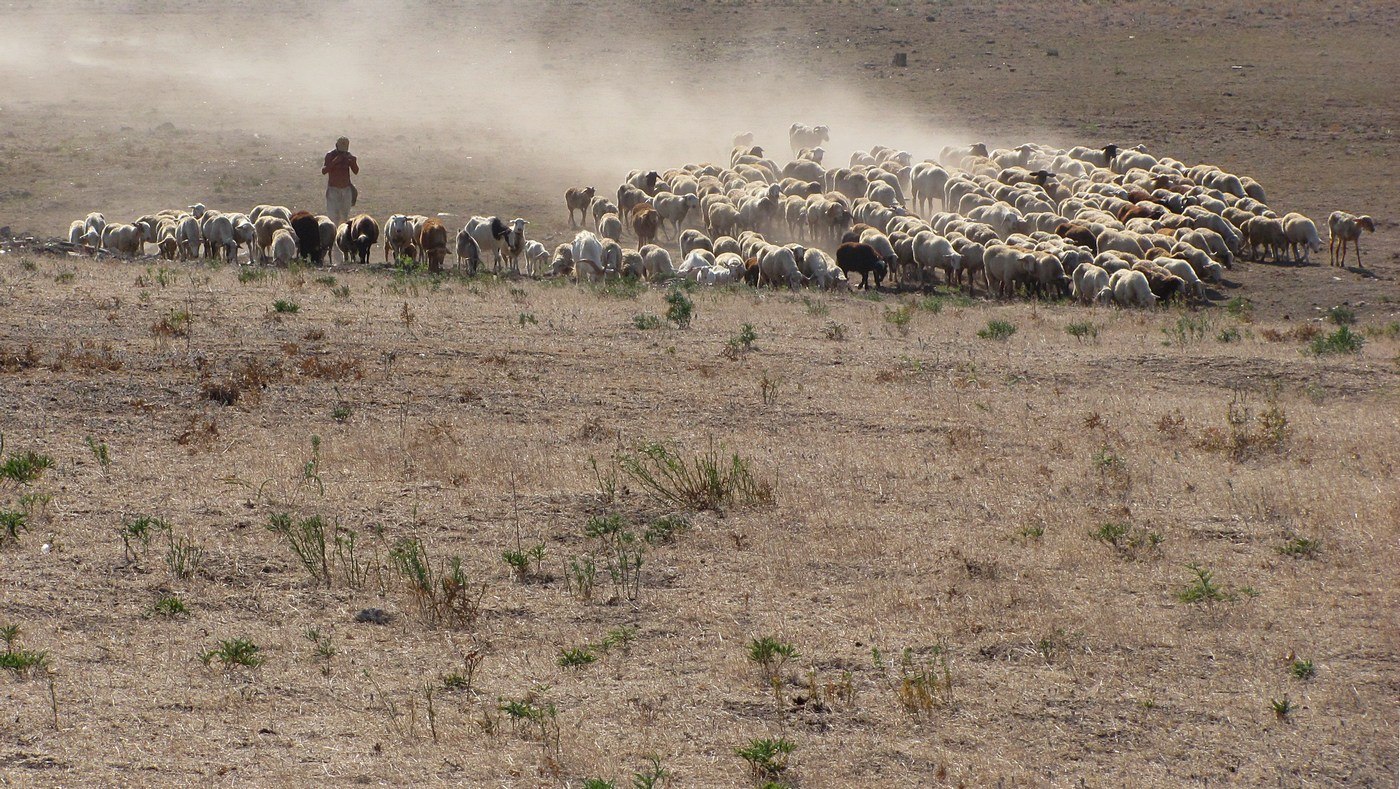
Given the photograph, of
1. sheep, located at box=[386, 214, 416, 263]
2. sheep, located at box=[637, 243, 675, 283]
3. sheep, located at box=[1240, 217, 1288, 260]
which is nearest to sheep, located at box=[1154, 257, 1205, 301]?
sheep, located at box=[1240, 217, 1288, 260]

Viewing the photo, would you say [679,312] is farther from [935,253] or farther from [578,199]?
[578,199]

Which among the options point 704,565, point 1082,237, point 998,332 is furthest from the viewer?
point 1082,237

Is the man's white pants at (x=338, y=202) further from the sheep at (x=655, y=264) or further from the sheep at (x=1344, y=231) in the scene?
the sheep at (x=1344, y=231)

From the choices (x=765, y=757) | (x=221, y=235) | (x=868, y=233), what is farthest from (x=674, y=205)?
(x=765, y=757)

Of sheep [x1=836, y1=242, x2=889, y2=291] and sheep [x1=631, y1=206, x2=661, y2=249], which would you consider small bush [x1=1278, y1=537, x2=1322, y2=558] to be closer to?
sheep [x1=836, y1=242, x2=889, y2=291]

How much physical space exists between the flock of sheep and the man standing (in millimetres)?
1117

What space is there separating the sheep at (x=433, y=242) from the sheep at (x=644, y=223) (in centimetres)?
461

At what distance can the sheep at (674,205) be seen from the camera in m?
25.8

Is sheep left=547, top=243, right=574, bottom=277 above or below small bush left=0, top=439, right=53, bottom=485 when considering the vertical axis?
above

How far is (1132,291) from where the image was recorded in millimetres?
19484

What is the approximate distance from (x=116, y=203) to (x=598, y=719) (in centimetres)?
2302

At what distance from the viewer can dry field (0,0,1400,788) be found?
5.82 metres

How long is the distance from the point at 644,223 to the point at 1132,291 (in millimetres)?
9041

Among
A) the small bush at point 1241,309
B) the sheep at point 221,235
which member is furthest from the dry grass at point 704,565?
the sheep at point 221,235
